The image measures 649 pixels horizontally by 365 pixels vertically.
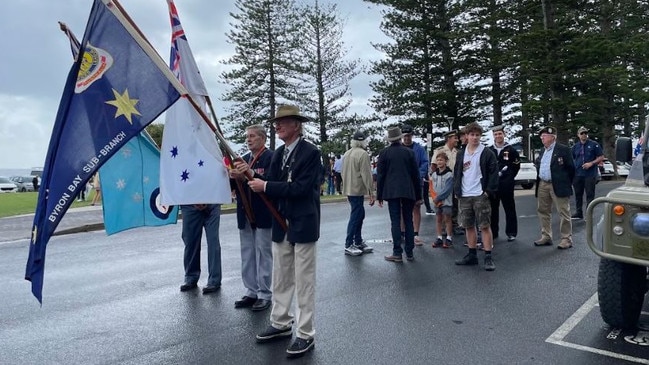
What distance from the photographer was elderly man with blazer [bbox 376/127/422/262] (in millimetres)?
7395

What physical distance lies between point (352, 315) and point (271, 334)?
3.22 feet

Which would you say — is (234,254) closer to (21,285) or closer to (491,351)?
(21,285)

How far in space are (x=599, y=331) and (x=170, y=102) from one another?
13.6ft

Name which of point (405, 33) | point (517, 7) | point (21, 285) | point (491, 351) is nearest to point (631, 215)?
point (491, 351)

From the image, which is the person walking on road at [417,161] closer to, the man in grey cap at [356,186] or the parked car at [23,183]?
the man in grey cap at [356,186]

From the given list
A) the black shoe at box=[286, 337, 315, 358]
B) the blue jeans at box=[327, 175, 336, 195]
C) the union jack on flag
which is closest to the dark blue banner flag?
the union jack on flag

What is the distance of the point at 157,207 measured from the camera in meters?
5.96

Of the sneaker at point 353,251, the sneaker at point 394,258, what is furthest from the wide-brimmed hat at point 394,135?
the sneaker at point 353,251

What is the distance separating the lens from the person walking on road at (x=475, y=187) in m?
6.80

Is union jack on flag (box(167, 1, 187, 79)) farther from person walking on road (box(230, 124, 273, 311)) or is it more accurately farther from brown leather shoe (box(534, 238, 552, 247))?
brown leather shoe (box(534, 238, 552, 247))

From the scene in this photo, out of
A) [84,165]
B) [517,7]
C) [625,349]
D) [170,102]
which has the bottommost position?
[625,349]

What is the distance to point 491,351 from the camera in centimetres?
405

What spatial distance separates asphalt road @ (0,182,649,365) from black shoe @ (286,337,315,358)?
0.20 feet

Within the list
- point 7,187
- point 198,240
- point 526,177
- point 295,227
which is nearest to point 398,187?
point 198,240
